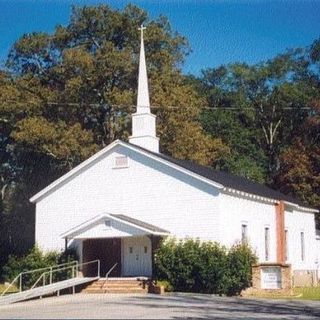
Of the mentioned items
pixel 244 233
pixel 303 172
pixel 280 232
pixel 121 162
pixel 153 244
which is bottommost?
pixel 153 244

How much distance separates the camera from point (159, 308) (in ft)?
73.0

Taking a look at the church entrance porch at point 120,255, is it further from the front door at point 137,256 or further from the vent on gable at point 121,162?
the vent on gable at point 121,162

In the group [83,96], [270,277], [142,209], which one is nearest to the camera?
[270,277]

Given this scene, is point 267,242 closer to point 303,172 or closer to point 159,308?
point 303,172

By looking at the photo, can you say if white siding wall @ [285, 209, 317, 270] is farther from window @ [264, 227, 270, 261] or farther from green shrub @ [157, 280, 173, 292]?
green shrub @ [157, 280, 173, 292]

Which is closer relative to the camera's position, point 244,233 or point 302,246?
point 244,233

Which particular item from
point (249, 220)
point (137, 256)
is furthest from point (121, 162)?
point (249, 220)

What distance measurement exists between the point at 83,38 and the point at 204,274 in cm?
2633

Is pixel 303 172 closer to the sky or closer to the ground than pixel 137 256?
closer to the sky

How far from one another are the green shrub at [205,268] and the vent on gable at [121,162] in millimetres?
5673

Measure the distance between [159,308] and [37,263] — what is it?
13526 mm

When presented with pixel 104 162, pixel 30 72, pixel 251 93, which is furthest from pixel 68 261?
pixel 251 93

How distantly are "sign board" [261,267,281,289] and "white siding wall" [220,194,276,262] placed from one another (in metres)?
2.37

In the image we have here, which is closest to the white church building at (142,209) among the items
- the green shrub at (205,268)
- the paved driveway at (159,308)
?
the green shrub at (205,268)
